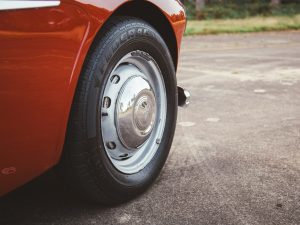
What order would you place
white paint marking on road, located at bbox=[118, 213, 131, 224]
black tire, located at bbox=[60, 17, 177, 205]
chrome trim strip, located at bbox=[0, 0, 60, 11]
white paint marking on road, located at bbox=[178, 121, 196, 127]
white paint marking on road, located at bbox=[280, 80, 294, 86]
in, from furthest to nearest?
white paint marking on road, located at bbox=[280, 80, 294, 86]
white paint marking on road, located at bbox=[178, 121, 196, 127]
white paint marking on road, located at bbox=[118, 213, 131, 224]
black tire, located at bbox=[60, 17, 177, 205]
chrome trim strip, located at bbox=[0, 0, 60, 11]

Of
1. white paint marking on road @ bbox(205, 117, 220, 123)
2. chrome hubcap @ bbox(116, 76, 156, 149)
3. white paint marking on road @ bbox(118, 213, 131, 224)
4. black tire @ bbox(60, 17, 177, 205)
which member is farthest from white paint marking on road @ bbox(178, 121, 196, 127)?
white paint marking on road @ bbox(118, 213, 131, 224)

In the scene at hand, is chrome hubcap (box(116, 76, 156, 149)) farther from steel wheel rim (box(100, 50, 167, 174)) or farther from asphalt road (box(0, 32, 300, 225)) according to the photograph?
asphalt road (box(0, 32, 300, 225))

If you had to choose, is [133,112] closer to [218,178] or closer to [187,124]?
[218,178]

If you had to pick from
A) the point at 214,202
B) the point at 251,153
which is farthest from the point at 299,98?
the point at 214,202

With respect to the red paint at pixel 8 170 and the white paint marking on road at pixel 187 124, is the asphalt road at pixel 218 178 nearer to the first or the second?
the white paint marking on road at pixel 187 124

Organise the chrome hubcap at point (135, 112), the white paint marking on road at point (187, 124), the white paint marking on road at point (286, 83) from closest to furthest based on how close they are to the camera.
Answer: the chrome hubcap at point (135, 112), the white paint marking on road at point (187, 124), the white paint marking on road at point (286, 83)

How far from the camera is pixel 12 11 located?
1.35m

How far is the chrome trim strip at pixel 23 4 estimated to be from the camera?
4.37ft

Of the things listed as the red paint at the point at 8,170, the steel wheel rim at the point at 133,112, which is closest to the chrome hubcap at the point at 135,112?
the steel wheel rim at the point at 133,112

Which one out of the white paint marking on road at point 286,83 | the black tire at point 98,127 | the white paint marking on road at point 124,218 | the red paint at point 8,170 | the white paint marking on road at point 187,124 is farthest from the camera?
the white paint marking on road at point 286,83

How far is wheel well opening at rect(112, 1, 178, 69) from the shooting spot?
2.10m

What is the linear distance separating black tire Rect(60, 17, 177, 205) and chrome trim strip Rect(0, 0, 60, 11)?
0.33m

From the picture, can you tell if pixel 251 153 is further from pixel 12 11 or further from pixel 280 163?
pixel 12 11

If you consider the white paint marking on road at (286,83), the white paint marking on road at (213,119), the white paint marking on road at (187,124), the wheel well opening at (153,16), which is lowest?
the white paint marking on road at (286,83)
